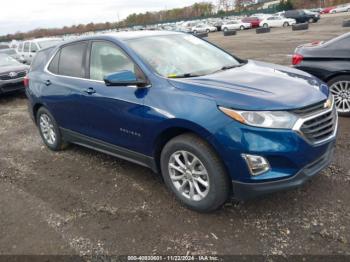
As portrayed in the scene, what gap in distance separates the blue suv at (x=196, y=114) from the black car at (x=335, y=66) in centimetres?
216

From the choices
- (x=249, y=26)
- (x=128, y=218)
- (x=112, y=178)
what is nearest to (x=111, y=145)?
(x=112, y=178)

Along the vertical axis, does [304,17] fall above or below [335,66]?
below

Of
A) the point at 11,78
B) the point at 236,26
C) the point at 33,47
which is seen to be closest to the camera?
the point at 11,78

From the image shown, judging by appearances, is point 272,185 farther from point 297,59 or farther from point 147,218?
point 297,59

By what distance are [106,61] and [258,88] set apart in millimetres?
1933

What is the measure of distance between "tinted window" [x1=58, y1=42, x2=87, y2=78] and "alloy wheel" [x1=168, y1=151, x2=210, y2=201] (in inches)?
72.2

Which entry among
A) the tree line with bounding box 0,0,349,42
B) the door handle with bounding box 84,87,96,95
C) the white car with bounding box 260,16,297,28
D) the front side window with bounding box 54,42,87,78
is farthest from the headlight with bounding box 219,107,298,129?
the tree line with bounding box 0,0,349,42

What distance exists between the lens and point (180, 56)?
13.8 feet

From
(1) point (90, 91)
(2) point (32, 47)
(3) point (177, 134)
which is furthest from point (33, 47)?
(3) point (177, 134)

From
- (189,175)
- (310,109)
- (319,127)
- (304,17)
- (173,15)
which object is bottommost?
(173,15)

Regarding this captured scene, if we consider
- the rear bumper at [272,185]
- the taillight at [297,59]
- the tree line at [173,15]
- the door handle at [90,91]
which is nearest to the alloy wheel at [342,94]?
the taillight at [297,59]

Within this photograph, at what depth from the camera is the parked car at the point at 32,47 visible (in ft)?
55.6

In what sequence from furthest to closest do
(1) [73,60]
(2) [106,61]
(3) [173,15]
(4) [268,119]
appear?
(3) [173,15] < (1) [73,60] < (2) [106,61] < (4) [268,119]

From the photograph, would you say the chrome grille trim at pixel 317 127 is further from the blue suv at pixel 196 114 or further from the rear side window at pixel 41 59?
the rear side window at pixel 41 59
